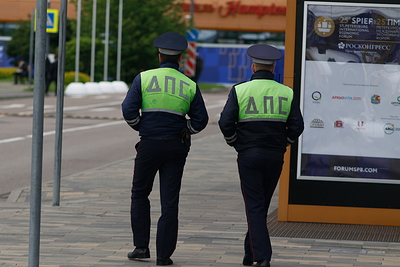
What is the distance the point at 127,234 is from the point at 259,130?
186 centimetres

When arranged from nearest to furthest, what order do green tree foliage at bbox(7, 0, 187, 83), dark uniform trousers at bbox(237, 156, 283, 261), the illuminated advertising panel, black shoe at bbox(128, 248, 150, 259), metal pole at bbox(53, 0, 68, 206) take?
dark uniform trousers at bbox(237, 156, 283, 261) < black shoe at bbox(128, 248, 150, 259) < the illuminated advertising panel < metal pole at bbox(53, 0, 68, 206) < green tree foliage at bbox(7, 0, 187, 83)

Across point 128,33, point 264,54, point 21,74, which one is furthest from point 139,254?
point 128,33

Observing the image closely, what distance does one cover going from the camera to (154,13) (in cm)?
4772

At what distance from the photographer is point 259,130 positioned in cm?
549

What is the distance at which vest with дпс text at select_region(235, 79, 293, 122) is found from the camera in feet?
18.0

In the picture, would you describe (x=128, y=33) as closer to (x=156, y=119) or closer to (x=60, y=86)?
(x=60, y=86)

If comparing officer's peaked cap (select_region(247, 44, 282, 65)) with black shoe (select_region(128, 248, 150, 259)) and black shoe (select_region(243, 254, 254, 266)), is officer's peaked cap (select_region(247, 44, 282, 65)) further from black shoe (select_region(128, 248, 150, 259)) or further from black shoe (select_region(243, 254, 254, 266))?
black shoe (select_region(128, 248, 150, 259))

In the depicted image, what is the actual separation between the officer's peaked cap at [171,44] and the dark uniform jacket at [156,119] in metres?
0.08

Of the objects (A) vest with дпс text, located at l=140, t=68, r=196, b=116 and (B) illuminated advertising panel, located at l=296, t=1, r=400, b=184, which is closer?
(A) vest with дпс text, located at l=140, t=68, r=196, b=116

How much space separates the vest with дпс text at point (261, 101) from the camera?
5.49 meters

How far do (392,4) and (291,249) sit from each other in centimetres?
259

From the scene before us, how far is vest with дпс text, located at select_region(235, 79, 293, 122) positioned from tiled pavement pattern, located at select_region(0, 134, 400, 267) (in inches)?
43.1

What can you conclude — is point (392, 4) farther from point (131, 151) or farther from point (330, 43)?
point (131, 151)

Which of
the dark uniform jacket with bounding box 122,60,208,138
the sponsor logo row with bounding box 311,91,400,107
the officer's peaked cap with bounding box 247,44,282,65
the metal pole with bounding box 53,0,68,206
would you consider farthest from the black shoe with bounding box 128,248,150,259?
the metal pole with bounding box 53,0,68,206
